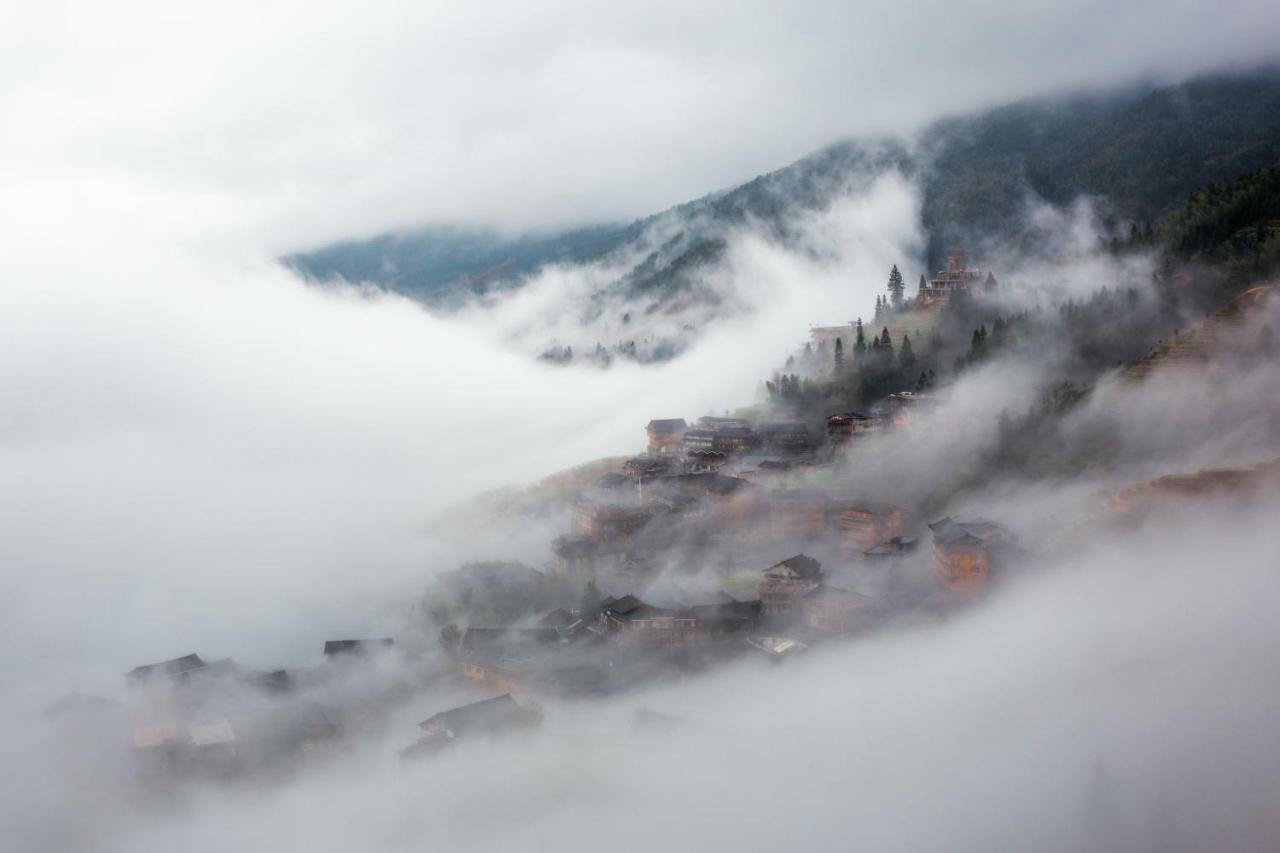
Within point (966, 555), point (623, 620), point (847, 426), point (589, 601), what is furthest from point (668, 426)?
point (966, 555)

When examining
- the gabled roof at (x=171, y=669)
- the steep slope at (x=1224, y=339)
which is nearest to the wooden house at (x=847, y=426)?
the steep slope at (x=1224, y=339)

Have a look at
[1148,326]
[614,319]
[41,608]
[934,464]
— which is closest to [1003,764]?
[934,464]

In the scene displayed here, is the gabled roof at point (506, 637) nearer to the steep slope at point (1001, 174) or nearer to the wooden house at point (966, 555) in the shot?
the wooden house at point (966, 555)

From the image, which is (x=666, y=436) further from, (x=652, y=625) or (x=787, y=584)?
(x=652, y=625)

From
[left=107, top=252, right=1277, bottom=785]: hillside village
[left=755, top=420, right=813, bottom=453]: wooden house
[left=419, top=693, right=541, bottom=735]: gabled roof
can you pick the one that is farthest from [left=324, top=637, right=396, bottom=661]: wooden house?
[left=755, top=420, right=813, bottom=453]: wooden house

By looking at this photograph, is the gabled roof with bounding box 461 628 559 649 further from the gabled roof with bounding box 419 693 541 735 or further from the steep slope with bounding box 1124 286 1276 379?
the steep slope with bounding box 1124 286 1276 379
